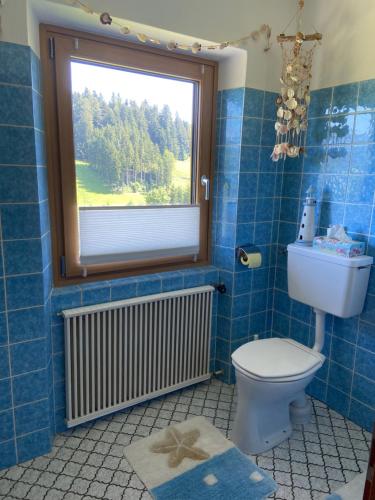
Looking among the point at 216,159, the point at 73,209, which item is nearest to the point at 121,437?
the point at 73,209

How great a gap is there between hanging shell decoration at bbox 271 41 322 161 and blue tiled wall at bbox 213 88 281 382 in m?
0.14

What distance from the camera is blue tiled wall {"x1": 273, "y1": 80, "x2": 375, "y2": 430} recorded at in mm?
1931

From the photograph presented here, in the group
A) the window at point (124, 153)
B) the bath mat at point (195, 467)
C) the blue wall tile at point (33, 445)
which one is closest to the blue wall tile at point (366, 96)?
Answer: the window at point (124, 153)

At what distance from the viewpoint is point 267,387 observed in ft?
5.83

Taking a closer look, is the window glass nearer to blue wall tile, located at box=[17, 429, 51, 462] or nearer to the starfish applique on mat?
blue wall tile, located at box=[17, 429, 51, 462]

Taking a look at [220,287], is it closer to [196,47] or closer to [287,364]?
[287,364]

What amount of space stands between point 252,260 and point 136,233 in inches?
28.7

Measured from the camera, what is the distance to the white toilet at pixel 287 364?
5.91ft

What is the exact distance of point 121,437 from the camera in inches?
77.6

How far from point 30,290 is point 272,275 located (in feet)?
5.06

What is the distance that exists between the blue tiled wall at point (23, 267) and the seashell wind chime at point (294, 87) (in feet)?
4.16

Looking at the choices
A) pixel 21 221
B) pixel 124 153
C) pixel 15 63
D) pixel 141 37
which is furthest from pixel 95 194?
pixel 141 37

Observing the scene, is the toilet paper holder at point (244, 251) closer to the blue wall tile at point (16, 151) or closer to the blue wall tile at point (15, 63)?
the blue wall tile at point (16, 151)

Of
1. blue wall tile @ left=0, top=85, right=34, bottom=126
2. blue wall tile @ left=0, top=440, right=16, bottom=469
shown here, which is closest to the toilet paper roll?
blue wall tile @ left=0, top=85, right=34, bottom=126
